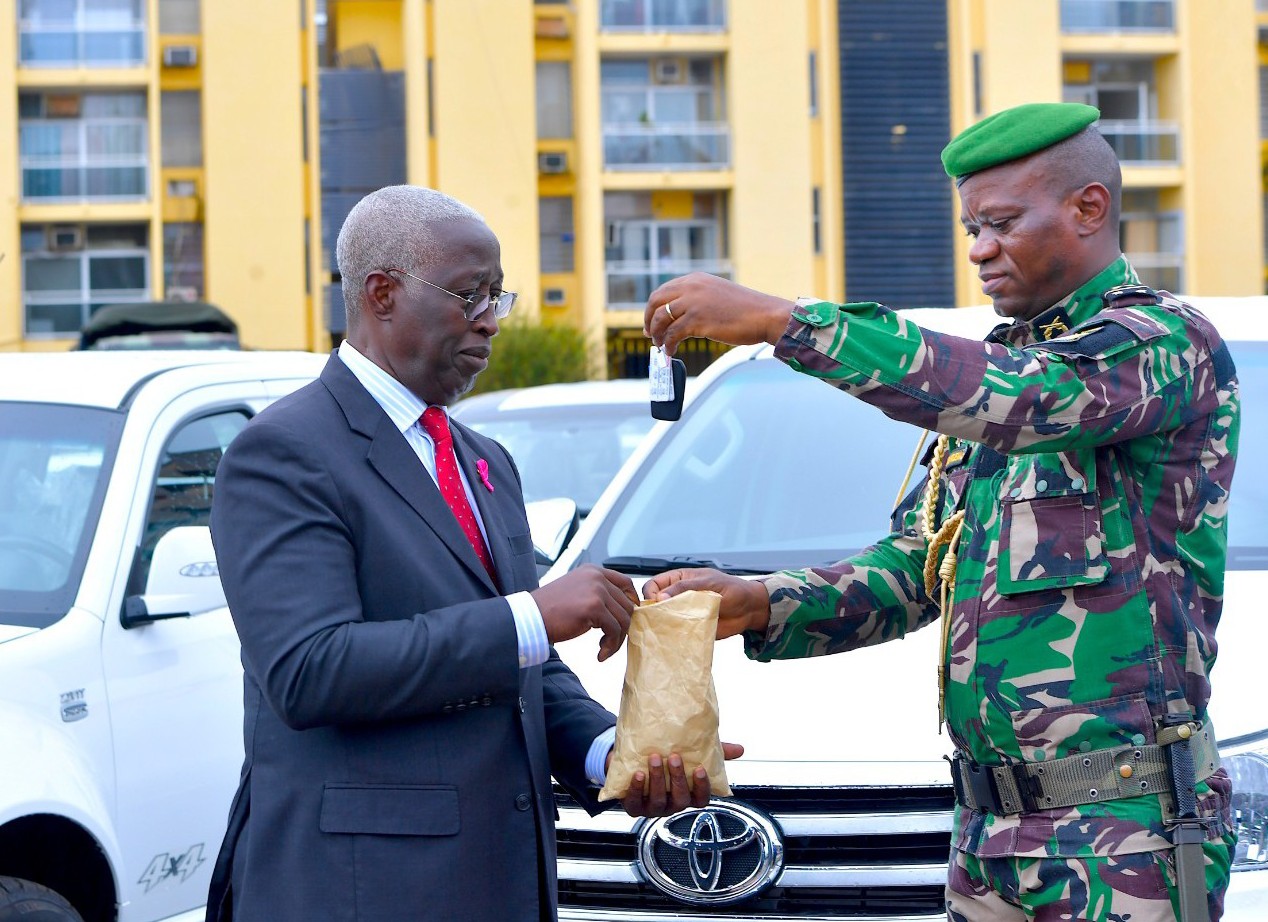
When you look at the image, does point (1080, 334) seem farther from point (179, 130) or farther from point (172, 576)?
point (179, 130)

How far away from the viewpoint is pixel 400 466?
8.98 ft

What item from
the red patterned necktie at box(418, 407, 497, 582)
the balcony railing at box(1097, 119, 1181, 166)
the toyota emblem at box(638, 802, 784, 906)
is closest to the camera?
the red patterned necktie at box(418, 407, 497, 582)

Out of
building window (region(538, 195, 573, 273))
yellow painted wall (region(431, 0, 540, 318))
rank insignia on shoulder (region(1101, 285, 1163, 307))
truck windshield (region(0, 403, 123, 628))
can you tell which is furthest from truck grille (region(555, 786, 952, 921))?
building window (region(538, 195, 573, 273))

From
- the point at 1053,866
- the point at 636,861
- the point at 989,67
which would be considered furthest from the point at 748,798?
the point at 989,67

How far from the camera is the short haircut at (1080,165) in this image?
267 centimetres

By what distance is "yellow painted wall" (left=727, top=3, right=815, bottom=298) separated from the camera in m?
33.5

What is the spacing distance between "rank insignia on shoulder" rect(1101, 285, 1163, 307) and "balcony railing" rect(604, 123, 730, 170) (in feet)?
103

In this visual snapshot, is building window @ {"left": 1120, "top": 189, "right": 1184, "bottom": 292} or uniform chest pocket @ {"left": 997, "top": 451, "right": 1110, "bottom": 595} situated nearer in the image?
uniform chest pocket @ {"left": 997, "top": 451, "right": 1110, "bottom": 595}

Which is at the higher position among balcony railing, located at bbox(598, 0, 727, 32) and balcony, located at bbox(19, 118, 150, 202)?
balcony railing, located at bbox(598, 0, 727, 32)

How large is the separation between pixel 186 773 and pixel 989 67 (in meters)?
31.7

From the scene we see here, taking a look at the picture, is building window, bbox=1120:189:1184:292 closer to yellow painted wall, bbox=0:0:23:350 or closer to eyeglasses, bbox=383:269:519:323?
yellow painted wall, bbox=0:0:23:350

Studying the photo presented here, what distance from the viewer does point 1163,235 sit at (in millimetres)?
35438

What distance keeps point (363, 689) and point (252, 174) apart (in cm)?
3128

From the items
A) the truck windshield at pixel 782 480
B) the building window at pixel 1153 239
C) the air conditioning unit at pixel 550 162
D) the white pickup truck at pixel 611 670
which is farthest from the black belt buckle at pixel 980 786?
the building window at pixel 1153 239
